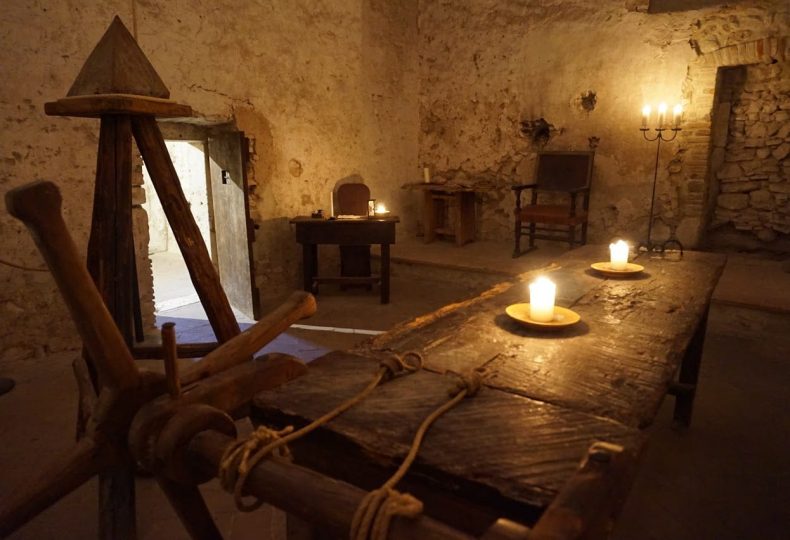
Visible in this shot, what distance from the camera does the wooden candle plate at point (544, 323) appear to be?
1.67 m

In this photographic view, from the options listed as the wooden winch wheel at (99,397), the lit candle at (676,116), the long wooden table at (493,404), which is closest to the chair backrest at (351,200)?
the lit candle at (676,116)

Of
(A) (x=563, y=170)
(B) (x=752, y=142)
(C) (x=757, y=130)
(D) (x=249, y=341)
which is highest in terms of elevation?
(C) (x=757, y=130)

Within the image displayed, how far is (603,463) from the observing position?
0.80 meters

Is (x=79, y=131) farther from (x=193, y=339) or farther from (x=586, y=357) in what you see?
(x=586, y=357)

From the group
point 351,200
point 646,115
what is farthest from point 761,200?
point 351,200

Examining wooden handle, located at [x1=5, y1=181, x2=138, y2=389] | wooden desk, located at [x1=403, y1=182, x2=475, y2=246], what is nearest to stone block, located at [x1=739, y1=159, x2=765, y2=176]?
wooden desk, located at [x1=403, y1=182, x2=475, y2=246]

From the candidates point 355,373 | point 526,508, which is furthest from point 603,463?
point 355,373

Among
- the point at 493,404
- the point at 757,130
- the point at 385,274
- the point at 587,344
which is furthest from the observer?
the point at 757,130

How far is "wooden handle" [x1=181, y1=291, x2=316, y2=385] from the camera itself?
47.4 inches

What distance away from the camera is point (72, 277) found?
36.6 inches

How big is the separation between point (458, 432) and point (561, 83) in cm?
614

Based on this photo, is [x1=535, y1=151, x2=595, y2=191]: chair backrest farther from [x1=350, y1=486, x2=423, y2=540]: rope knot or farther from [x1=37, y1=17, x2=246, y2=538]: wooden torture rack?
[x1=350, y1=486, x2=423, y2=540]: rope knot

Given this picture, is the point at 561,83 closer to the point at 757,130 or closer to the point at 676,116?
the point at 676,116

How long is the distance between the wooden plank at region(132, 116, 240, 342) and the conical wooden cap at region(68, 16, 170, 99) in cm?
16
